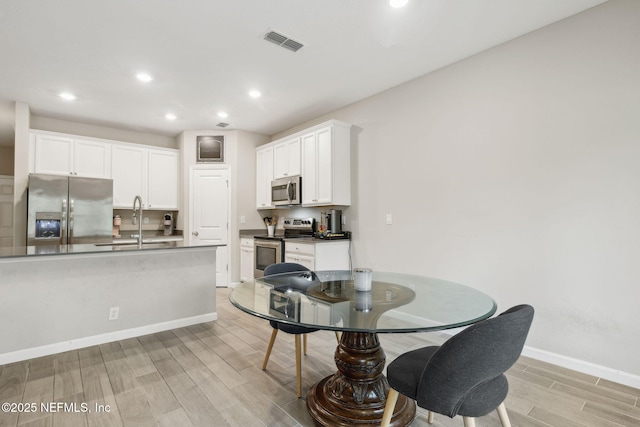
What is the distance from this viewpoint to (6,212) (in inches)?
236

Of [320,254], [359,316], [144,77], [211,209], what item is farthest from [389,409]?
[211,209]

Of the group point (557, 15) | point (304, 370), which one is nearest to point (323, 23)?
point (557, 15)

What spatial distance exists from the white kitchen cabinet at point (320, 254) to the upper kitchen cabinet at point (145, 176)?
2.61 m

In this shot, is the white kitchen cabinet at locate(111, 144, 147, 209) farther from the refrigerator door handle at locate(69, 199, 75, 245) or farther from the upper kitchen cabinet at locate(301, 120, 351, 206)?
the upper kitchen cabinet at locate(301, 120, 351, 206)

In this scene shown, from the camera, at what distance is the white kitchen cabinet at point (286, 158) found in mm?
4711

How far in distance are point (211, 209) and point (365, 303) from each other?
169 inches

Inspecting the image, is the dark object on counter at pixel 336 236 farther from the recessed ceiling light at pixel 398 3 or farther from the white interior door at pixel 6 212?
the white interior door at pixel 6 212

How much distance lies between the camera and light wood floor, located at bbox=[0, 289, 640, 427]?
5.88 feet

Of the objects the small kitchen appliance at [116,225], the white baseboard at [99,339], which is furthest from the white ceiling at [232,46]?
the white baseboard at [99,339]

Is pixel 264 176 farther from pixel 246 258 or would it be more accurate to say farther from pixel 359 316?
pixel 359 316

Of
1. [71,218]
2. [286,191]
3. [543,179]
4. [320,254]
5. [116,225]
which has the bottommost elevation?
[320,254]

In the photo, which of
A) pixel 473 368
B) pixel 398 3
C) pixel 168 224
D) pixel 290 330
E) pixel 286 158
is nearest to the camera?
pixel 473 368

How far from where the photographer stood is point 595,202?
2338 mm

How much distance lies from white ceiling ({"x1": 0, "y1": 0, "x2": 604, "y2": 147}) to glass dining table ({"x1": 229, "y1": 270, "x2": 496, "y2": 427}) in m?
2.07
